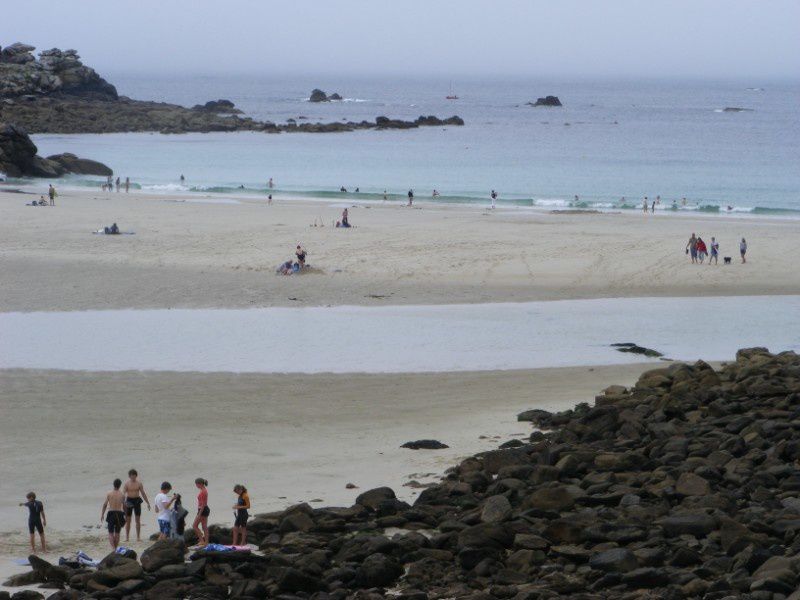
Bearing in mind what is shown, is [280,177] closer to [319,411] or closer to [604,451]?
[319,411]

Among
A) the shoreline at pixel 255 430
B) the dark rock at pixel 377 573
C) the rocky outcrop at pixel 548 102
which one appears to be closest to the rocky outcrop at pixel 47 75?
the rocky outcrop at pixel 548 102

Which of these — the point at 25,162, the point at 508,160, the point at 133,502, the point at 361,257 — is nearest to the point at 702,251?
the point at 361,257

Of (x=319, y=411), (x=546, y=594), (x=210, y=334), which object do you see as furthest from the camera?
(x=210, y=334)

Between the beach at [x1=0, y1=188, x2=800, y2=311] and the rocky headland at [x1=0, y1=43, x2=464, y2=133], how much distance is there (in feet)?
177

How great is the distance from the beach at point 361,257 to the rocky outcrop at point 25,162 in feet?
47.6

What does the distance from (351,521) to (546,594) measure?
3.39 metres

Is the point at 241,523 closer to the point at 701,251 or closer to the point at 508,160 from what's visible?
the point at 701,251

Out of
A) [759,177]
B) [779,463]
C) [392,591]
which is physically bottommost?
[392,591]

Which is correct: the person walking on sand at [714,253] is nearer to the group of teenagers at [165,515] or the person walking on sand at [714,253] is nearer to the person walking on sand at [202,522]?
the group of teenagers at [165,515]

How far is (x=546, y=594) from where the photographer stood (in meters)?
10.2

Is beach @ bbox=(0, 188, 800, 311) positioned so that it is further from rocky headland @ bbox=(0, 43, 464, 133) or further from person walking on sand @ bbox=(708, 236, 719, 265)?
rocky headland @ bbox=(0, 43, 464, 133)

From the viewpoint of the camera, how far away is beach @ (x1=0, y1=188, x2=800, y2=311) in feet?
98.2

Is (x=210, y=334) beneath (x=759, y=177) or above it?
beneath

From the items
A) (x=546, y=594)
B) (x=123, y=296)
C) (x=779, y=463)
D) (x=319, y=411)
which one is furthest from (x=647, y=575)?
(x=123, y=296)
